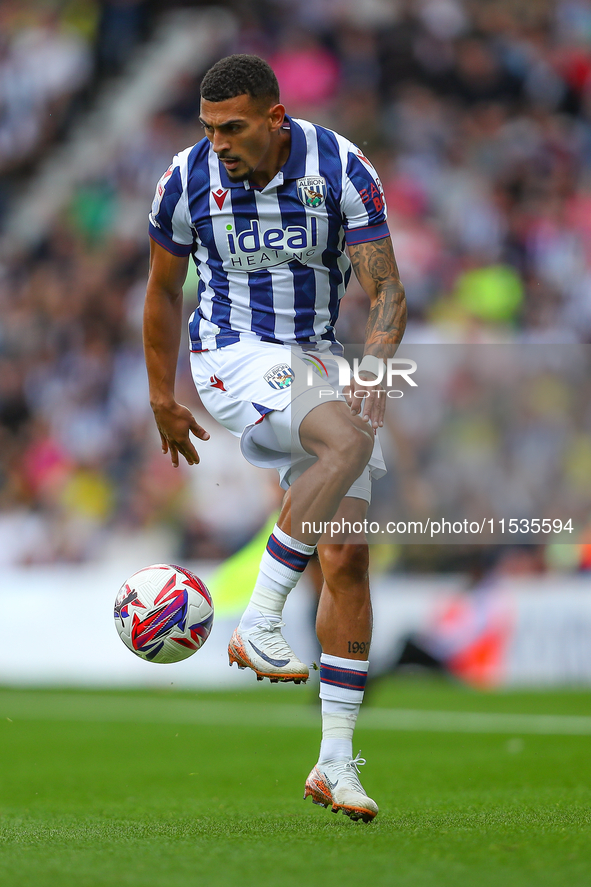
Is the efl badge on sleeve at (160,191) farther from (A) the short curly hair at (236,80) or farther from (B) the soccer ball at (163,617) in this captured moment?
(B) the soccer ball at (163,617)

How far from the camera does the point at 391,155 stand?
12648mm

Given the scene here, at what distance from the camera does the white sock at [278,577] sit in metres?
4.02

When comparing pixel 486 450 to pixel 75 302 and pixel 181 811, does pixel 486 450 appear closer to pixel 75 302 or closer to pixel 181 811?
pixel 75 302

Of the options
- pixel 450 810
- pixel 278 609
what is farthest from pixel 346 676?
pixel 450 810

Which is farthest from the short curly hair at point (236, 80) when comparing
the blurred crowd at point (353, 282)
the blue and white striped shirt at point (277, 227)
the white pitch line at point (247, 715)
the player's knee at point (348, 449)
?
the blurred crowd at point (353, 282)

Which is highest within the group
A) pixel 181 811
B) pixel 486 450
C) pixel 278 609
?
pixel 278 609

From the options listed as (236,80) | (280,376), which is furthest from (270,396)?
(236,80)

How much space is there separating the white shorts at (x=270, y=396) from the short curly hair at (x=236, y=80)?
886 mm

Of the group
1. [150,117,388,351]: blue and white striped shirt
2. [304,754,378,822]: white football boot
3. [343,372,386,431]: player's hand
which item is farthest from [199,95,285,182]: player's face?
[304,754,378,822]: white football boot

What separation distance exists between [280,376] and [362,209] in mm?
690

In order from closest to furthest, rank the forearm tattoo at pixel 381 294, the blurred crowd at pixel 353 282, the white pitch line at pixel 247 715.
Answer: the forearm tattoo at pixel 381 294, the white pitch line at pixel 247 715, the blurred crowd at pixel 353 282

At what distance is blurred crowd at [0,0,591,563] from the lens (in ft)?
36.9

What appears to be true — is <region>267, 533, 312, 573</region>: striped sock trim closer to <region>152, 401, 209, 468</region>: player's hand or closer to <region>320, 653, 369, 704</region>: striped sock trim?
<region>320, 653, 369, 704</region>: striped sock trim

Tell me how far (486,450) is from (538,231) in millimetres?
2689
